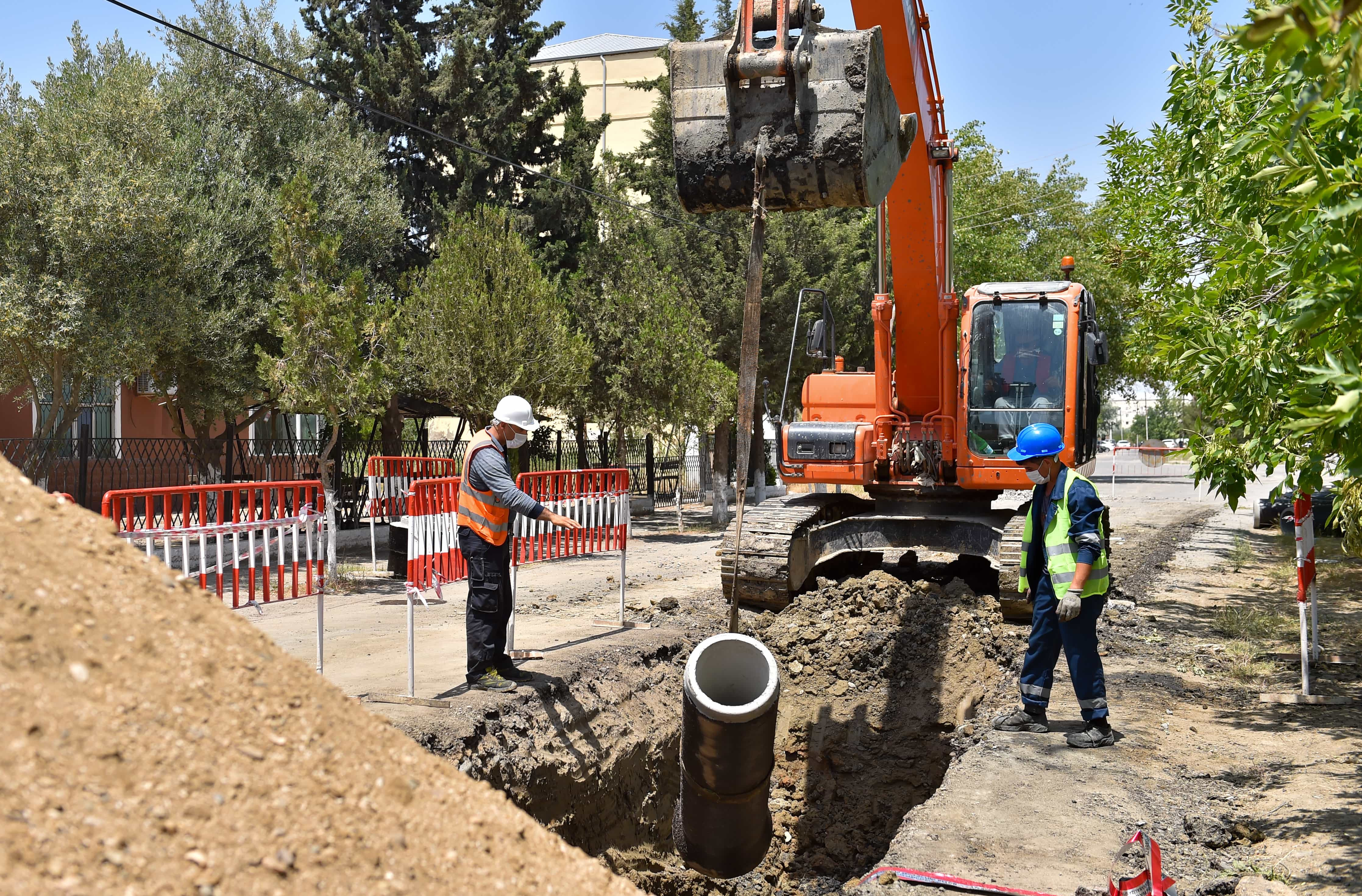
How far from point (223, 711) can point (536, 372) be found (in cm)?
1512

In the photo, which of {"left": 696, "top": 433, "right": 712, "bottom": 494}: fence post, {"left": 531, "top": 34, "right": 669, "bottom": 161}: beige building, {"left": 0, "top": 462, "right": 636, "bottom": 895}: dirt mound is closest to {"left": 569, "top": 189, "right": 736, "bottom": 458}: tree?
{"left": 696, "top": 433, "right": 712, "bottom": 494}: fence post

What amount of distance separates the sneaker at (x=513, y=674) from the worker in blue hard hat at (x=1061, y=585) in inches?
121

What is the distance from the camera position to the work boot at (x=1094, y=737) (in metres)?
6.24

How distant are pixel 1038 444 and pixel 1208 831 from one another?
2.53 metres

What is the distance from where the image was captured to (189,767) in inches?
109

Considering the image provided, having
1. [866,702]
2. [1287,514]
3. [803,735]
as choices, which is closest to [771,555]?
[866,702]

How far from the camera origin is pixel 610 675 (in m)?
7.92


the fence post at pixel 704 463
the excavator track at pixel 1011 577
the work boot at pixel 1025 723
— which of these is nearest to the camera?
the work boot at pixel 1025 723

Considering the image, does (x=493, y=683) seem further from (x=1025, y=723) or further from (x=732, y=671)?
(x=1025, y=723)

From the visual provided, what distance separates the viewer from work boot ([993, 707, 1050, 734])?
6.64m

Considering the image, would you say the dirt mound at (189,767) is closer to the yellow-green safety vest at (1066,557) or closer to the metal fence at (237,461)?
the yellow-green safety vest at (1066,557)

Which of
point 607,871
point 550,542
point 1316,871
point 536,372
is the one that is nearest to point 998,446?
point 550,542

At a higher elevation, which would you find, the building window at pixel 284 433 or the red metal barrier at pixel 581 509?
the building window at pixel 284 433

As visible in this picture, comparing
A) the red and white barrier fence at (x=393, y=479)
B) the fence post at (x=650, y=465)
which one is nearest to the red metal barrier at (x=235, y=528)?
the red and white barrier fence at (x=393, y=479)
